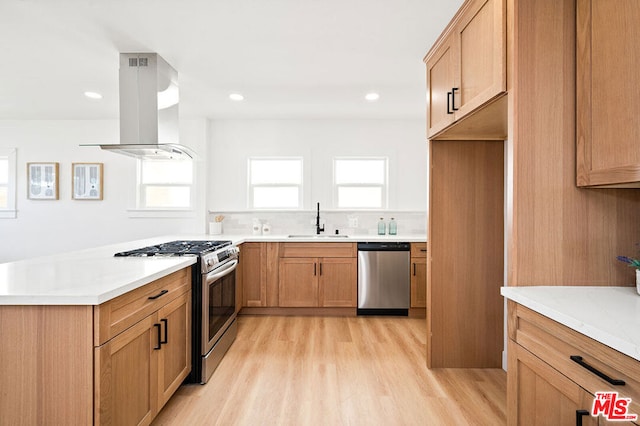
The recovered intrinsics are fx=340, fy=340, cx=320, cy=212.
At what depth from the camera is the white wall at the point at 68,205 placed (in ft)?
15.1

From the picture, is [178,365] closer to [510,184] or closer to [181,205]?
[510,184]

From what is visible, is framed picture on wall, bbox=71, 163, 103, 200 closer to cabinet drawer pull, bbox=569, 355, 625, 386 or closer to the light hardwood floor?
the light hardwood floor

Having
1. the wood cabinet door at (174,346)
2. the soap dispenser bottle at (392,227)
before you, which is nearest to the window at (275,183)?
the soap dispenser bottle at (392,227)

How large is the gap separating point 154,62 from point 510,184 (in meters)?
2.67

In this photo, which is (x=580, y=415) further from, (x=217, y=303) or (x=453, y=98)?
(x=217, y=303)

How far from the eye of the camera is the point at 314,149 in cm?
463

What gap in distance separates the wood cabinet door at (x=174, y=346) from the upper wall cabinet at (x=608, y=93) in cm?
219

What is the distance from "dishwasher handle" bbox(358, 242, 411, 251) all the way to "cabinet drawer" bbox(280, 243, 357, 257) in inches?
4.1

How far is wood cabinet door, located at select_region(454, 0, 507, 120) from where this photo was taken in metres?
1.55

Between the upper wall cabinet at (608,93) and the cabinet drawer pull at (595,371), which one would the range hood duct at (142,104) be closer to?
the upper wall cabinet at (608,93)

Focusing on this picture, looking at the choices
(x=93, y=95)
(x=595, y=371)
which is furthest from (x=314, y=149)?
(x=595, y=371)

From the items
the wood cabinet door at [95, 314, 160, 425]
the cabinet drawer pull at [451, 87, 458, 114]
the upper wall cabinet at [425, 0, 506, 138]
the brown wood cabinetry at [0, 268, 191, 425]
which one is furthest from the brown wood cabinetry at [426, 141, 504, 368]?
the brown wood cabinetry at [0, 268, 191, 425]

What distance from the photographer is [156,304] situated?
6.08ft

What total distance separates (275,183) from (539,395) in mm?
3850
